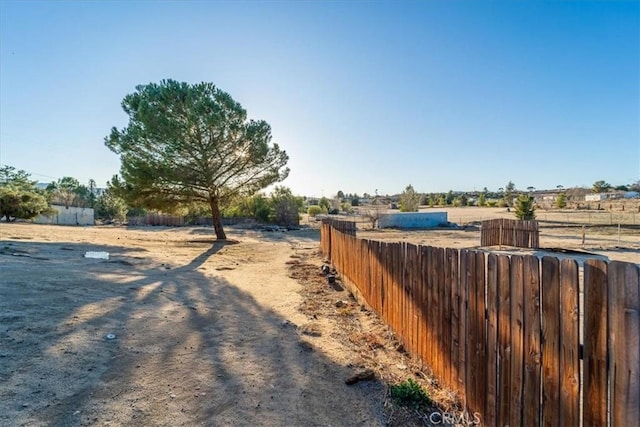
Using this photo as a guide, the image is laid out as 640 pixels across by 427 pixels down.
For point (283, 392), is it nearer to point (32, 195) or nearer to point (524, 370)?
point (524, 370)

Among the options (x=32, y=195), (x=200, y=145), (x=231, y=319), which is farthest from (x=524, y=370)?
(x=32, y=195)

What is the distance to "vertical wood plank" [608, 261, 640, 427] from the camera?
1596 millimetres

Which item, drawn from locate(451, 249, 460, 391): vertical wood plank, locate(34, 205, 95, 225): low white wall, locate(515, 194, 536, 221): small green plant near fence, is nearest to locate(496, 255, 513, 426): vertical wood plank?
locate(451, 249, 460, 391): vertical wood plank

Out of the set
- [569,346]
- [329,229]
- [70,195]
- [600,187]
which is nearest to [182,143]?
[329,229]

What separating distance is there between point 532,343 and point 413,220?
3390 cm

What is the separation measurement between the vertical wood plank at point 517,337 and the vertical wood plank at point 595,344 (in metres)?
0.42

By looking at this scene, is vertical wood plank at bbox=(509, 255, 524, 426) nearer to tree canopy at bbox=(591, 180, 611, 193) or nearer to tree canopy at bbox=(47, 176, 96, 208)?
tree canopy at bbox=(47, 176, 96, 208)

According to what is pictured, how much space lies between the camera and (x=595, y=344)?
1.79m

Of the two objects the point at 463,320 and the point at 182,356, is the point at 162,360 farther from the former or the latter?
the point at 463,320

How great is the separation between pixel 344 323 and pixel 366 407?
2356 millimetres

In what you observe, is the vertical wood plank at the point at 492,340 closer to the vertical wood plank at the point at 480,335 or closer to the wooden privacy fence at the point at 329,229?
the vertical wood plank at the point at 480,335

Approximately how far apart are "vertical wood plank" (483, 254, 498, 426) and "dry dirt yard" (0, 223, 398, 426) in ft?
2.79

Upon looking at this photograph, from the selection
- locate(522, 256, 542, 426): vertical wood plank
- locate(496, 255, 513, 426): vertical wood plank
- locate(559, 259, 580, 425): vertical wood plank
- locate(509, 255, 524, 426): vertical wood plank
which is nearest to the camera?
locate(559, 259, 580, 425): vertical wood plank

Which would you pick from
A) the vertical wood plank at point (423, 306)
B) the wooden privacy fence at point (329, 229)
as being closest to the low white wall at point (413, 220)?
the wooden privacy fence at point (329, 229)
